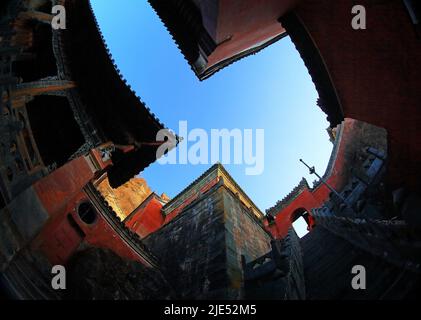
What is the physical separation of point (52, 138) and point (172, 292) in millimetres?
6391

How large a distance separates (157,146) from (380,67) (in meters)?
7.08

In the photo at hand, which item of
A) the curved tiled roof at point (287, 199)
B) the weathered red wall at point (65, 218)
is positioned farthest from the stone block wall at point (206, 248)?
the curved tiled roof at point (287, 199)

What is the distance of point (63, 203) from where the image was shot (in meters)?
5.86

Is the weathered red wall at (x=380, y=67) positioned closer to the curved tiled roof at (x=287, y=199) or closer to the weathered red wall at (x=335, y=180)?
the weathered red wall at (x=335, y=180)

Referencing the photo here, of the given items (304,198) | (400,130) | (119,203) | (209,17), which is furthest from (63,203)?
(119,203)

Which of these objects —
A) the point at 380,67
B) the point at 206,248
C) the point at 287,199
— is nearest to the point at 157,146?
the point at 206,248

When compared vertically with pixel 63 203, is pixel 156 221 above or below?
below

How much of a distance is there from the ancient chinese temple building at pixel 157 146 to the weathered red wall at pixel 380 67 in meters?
0.03

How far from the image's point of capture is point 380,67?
15.6ft

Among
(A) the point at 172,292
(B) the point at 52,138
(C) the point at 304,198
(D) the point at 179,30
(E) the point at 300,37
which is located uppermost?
(D) the point at 179,30

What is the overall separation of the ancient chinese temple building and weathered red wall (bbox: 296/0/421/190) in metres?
0.03

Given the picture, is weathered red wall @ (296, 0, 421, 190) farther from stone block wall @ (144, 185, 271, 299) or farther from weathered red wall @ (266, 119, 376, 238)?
weathered red wall @ (266, 119, 376, 238)

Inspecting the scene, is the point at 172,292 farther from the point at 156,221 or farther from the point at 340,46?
the point at 156,221

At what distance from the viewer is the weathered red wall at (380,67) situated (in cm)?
419
